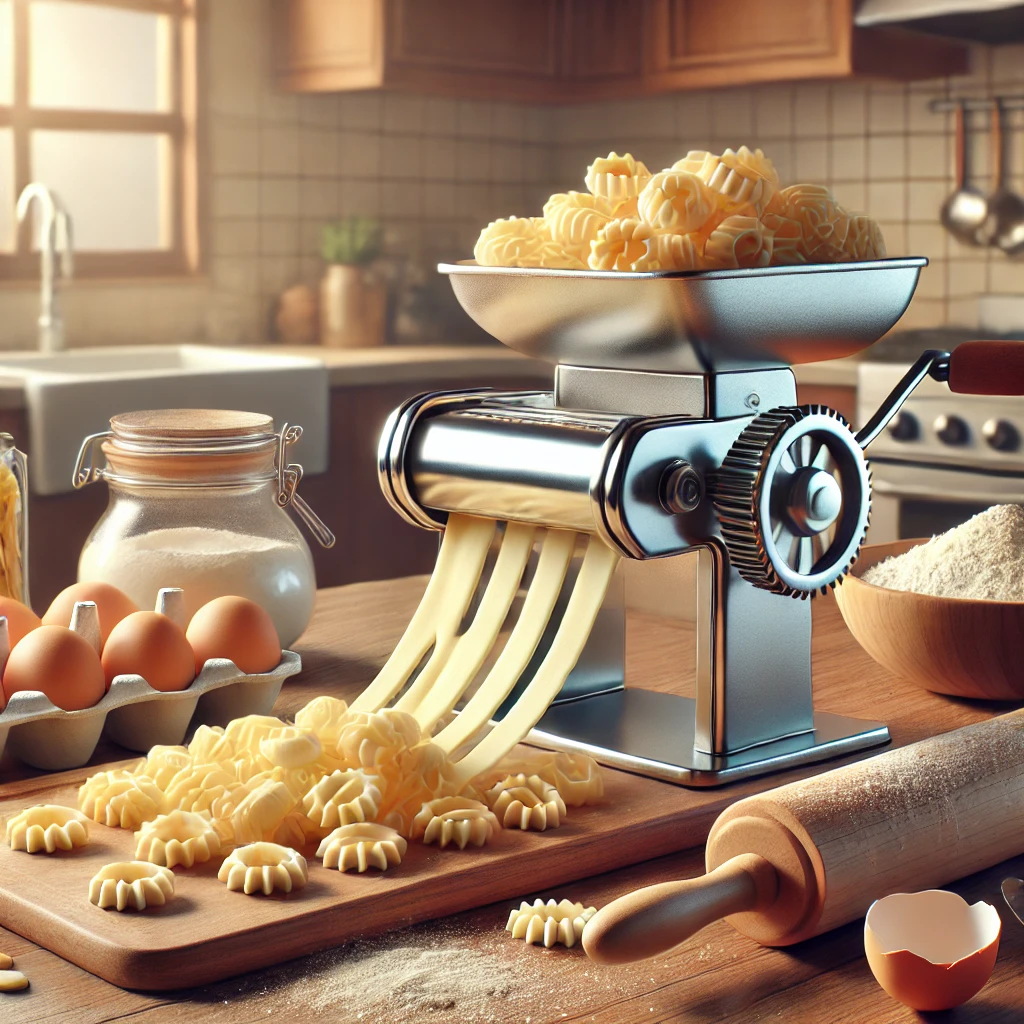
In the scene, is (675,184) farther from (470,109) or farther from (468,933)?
(470,109)

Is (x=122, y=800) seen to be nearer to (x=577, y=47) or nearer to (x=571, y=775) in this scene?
(x=571, y=775)

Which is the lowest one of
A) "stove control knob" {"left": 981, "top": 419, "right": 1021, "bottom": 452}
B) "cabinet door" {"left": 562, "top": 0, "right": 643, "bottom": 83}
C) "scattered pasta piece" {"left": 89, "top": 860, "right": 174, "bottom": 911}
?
"scattered pasta piece" {"left": 89, "top": 860, "right": 174, "bottom": 911}

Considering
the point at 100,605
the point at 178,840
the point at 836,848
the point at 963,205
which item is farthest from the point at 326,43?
the point at 836,848

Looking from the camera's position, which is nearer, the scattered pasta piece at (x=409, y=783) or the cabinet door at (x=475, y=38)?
the scattered pasta piece at (x=409, y=783)

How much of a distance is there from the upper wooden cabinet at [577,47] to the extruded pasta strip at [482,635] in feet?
8.84

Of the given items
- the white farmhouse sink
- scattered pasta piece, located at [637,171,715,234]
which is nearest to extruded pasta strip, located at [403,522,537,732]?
scattered pasta piece, located at [637,171,715,234]

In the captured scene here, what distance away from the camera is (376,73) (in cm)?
356

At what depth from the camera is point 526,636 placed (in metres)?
0.93

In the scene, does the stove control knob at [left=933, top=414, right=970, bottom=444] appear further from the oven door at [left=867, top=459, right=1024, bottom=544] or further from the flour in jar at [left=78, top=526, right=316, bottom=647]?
the flour in jar at [left=78, top=526, right=316, bottom=647]

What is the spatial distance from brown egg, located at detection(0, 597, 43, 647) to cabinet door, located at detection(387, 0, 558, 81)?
2802 mm

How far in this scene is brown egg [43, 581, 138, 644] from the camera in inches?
40.8

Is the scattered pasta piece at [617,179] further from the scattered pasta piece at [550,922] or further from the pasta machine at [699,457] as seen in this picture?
the scattered pasta piece at [550,922]

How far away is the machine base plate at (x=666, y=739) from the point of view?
0.90 m

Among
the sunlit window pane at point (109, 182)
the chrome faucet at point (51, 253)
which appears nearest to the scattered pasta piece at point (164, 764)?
the chrome faucet at point (51, 253)
